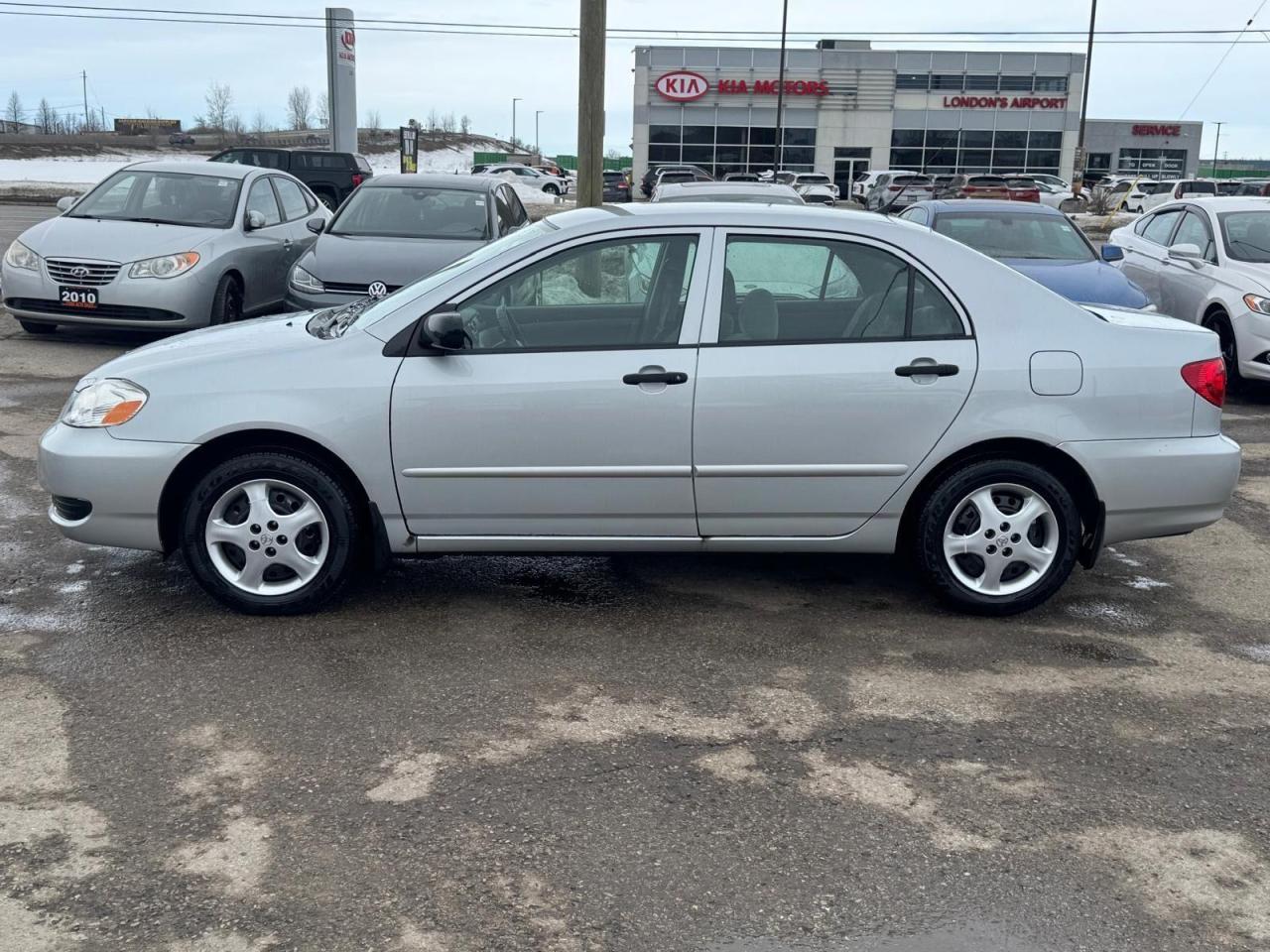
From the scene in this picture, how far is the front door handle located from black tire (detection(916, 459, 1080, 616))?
1105mm

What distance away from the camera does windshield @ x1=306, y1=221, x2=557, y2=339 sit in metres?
5.20

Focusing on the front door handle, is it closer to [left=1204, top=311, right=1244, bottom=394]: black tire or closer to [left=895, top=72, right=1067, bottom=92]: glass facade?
[left=1204, top=311, right=1244, bottom=394]: black tire

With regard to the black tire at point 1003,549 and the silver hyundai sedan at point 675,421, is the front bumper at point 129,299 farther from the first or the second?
the black tire at point 1003,549

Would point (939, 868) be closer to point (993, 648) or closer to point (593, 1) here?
point (993, 648)

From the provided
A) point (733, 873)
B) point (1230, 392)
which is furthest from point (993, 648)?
point (1230, 392)

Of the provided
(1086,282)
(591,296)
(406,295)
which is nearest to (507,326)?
(591,296)

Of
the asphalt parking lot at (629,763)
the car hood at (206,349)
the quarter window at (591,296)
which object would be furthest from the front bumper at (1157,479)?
the car hood at (206,349)

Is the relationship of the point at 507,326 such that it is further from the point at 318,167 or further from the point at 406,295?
the point at 318,167

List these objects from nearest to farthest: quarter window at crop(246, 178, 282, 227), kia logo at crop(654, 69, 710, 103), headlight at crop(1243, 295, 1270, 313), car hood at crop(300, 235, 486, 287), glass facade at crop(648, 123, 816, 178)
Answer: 1. headlight at crop(1243, 295, 1270, 313)
2. car hood at crop(300, 235, 486, 287)
3. quarter window at crop(246, 178, 282, 227)
4. kia logo at crop(654, 69, 710, 103)
5. glass facade at crop(648, 123, 816, 178)

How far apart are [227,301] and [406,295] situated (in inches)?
267

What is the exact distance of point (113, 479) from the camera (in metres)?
4.97

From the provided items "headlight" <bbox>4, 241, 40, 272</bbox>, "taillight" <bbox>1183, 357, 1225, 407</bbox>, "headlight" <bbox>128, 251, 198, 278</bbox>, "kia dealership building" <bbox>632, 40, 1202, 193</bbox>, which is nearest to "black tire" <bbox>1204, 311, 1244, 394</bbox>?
"taillight" <bbox>1183, 357, 1225, 407</bbox>

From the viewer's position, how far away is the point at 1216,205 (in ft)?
37.8

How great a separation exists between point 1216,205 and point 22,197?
32066 millimetres
